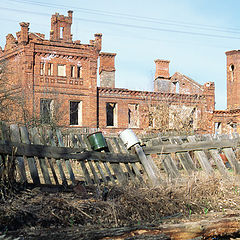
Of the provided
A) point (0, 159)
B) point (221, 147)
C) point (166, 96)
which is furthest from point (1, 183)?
point (166, 96)

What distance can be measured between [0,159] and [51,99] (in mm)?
21011

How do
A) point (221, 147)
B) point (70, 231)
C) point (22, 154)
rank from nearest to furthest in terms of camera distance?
point (70, 231) < point (22, 154) < point (221, 147)

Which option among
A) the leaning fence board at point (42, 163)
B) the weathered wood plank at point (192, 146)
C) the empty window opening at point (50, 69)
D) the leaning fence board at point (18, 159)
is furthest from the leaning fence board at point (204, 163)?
the empty window opening at point (50, 69)

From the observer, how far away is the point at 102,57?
31031 mm

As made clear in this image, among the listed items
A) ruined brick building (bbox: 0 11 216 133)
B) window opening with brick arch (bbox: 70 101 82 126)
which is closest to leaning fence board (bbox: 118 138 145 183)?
ruined brick building (bbox: 0 11 216 133)

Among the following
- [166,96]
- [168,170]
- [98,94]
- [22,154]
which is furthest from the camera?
[166,96]

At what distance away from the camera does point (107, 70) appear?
1218 inches

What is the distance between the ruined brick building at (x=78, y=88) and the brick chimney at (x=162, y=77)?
400 cm

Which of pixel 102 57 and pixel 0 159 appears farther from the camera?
pixel 102 57

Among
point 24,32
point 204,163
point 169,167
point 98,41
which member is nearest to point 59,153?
point 169,167

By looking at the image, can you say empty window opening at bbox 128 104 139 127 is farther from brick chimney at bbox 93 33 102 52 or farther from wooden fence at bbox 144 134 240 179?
wooden fence at bbox 144 134 240 179

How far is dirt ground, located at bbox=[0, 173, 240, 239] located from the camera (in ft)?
14.4

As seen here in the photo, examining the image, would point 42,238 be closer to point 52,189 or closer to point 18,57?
point 52,189

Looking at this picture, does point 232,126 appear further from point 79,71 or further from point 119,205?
point 119,205
